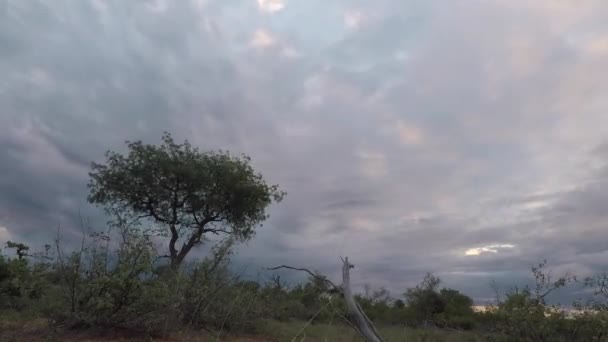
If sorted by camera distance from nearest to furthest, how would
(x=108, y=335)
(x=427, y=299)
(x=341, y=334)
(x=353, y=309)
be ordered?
(x=353, y=309)
(x=108, y=335)
(x=341, y=334)
(x=427, y=299)

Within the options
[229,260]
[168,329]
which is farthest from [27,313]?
[229,260]

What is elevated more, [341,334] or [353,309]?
[353,309]

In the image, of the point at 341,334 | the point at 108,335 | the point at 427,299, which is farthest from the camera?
the point at 427,299

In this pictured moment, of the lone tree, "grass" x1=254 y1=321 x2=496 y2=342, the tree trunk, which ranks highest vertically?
the lone tree

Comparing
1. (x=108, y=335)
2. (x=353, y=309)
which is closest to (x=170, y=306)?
(x=108, y=335)

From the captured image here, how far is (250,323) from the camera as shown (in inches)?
564

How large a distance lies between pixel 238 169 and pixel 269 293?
10562 millimetres

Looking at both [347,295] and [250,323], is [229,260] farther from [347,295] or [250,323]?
[347,295]

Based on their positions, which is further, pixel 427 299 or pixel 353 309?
pixel 427 299

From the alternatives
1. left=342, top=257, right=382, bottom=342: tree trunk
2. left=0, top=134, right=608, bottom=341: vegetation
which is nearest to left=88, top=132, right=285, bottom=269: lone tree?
left=0, top=134, right=608, bottom=341: vegetation

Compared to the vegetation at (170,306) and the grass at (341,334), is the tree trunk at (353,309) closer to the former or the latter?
the vegetation at (170,306)

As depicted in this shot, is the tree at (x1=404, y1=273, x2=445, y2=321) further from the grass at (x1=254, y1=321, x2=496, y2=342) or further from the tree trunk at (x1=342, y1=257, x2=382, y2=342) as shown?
the tree trunk at (x1=342, y1=257, x2=382, y2=342)

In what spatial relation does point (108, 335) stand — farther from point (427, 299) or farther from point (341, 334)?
point (427, 299)

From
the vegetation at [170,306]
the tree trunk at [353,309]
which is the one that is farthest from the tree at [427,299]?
the tree trunk at [353,309]
